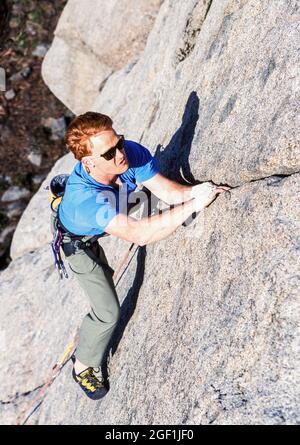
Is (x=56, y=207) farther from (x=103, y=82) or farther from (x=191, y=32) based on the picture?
(x=103, y=82)

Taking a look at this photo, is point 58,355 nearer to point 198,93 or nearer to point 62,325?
point 62,325

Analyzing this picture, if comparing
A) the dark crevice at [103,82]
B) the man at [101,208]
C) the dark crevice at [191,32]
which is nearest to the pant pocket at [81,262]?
the man at [101,208]

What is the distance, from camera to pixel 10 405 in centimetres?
888

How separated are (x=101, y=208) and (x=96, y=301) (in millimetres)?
1619

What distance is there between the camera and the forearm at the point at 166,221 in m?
5.43

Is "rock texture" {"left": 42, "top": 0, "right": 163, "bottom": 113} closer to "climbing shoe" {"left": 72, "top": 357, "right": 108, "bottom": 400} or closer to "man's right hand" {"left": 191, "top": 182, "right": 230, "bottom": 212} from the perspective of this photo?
"man's right hand" {"left": 191, "top": 182, "right": 230, "bottom": 212}

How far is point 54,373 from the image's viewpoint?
8320 millimetres

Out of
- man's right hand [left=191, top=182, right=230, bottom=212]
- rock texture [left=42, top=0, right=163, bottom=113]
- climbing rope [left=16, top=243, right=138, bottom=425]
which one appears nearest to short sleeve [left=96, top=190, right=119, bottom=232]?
man's right hand [left=191, top=182, right=230, bottom=212]

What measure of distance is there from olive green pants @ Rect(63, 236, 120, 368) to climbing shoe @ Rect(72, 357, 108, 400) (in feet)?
0.84

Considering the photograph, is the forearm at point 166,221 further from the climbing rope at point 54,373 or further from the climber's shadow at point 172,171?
the climbing rope at point 54,373

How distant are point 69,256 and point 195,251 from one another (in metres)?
1.85

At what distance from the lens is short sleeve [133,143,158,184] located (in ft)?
20.9

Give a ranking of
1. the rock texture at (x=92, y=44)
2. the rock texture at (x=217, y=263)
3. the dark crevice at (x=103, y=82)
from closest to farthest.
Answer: the rock texture at (x=217, y=263) < the rock texture at (x=92, y=44) < the dark crevice at (x=103, y=82)

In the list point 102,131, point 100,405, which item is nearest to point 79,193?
point 102,131
